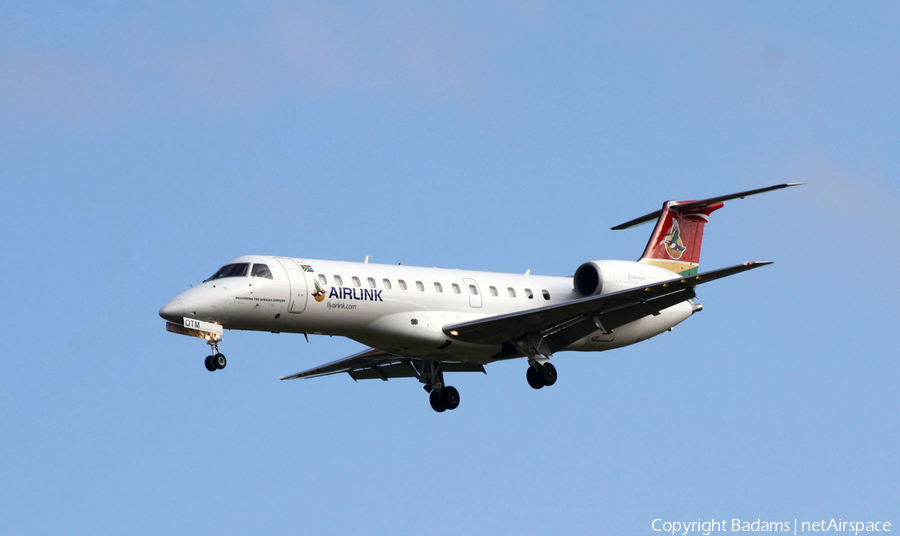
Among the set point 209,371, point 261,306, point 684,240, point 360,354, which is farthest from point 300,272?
point 684,240

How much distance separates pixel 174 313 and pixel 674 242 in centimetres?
1339

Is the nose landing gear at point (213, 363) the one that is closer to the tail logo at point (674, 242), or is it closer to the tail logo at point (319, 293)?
the tail logo at point (319, 293)

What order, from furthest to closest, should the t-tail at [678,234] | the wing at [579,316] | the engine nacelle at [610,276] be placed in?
the t-tail at [678,234] → the engine nacelle at [610,276] → the wing at [579,316]

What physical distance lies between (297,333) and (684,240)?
1099 cm

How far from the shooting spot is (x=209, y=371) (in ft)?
88.3

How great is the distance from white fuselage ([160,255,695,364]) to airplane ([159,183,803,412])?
0.09 feet

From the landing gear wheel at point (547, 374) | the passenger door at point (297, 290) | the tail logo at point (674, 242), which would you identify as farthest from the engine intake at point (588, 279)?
the passenger door at point (297, 290)

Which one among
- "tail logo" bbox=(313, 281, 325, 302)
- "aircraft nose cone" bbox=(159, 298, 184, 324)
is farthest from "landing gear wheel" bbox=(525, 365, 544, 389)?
"aircraft nose cone" bbox=(159, 298, 184, 324)

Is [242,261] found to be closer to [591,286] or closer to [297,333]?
[297,333]

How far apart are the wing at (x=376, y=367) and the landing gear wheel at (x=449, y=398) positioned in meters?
0.56

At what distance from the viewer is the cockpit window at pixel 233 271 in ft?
92.2

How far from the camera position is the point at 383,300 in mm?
28984

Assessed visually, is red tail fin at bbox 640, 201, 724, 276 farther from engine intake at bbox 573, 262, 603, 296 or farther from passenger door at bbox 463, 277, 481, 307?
passenger door at bbox 463, 277, 481, 307

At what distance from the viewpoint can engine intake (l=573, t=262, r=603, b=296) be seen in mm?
31359
